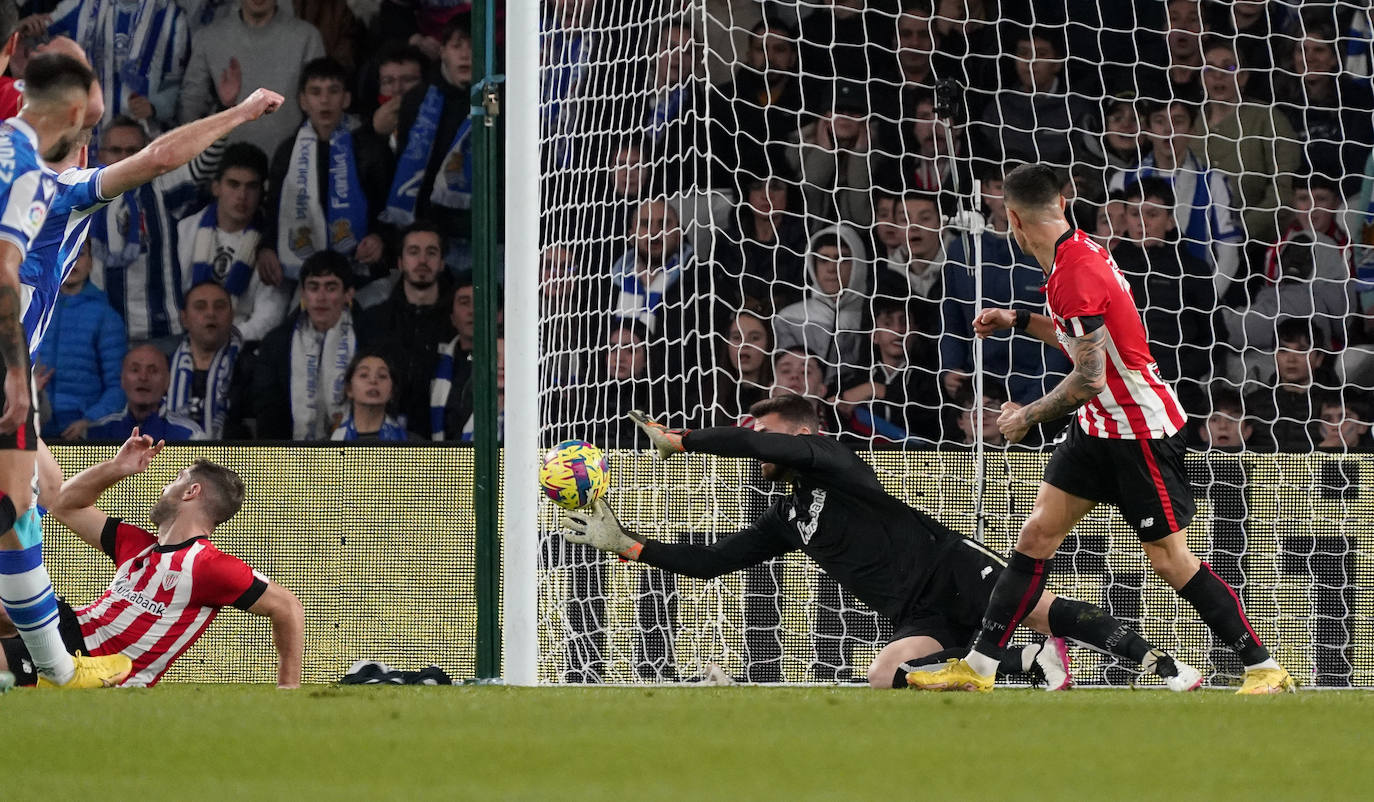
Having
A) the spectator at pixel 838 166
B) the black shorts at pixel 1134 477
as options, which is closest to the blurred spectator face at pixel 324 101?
the spectator at pixel 838 166

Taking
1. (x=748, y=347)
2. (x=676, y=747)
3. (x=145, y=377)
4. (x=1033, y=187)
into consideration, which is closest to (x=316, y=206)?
(x=145, y=377)

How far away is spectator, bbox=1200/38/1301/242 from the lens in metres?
8.01

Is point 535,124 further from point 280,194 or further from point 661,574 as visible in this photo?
point 280,194

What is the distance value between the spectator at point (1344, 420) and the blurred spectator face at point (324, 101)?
4757mm

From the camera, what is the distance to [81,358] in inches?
323

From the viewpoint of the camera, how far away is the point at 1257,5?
8.34 metres

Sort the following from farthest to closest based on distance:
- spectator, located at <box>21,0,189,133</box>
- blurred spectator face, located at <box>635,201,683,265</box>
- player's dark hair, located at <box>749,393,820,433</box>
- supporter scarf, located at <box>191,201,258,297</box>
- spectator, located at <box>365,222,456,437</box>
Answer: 1. spectator, located at <box>21,0,189,133</box>
2. supporter scarf, located at <box>191,201,258,297</box>
3. spectator, located at <box>365,222,456,437</box>
4. blurred spectator face, located at <box>635,201,683,265</box>
5. player's dark hair, located at <box>749,393,820,433</box>

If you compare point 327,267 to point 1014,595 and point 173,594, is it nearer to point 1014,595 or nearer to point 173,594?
point 173,594

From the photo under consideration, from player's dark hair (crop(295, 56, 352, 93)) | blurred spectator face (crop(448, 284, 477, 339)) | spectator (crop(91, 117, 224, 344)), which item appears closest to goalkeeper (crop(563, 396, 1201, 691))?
blurred spectator face (crop(448, 284, 477, 339))

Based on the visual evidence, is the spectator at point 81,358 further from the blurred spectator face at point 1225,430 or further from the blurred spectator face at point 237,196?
the blurred spectator face at point 1225,430

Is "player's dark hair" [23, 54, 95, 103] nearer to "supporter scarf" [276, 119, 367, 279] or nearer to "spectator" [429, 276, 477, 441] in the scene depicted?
"spectator" [429, 276, 477, 441]

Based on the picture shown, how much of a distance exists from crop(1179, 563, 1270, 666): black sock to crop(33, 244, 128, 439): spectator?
16.0 ft

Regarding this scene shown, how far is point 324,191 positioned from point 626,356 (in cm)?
208

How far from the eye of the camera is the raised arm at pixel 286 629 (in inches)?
246
